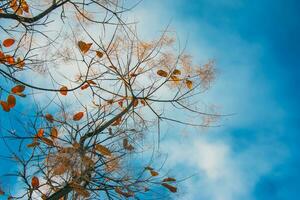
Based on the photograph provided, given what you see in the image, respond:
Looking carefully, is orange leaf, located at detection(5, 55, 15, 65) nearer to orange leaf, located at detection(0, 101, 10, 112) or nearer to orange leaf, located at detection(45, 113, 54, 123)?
orange leaf, located at detection(0, 101, 10, 112)

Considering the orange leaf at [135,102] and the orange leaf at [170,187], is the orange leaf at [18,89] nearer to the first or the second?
the orange leaf at [135,102]

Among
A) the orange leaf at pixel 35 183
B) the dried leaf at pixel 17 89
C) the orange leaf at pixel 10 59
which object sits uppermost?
the orange leaf at pixel 10 59

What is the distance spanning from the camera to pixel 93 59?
19.1 feet

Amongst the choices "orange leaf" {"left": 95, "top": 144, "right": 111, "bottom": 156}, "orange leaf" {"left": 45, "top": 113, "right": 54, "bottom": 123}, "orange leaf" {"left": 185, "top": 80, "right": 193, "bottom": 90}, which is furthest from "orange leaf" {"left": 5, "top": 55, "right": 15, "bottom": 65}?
"orange leaf" {"left": 185, "top": 80, "right": 193, "bottom": 90}

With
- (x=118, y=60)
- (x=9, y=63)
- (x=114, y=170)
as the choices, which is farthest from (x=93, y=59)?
(x=114, y=170)

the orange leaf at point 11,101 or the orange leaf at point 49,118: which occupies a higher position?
the orange leaf at point 49,118

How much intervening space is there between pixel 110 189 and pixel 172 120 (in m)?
1.19

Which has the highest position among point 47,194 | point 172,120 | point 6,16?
point 6,16

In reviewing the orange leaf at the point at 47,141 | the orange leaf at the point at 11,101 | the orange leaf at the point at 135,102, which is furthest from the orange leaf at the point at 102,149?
the orange leaf at the point at 11,101

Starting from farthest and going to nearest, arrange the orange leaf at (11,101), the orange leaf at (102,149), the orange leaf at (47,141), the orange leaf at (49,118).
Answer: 1. the orange leaf at (49,118)
2. the orange leaf at (47,141)
3. the orange leaf at (102,149)
4. the orange leaf at (11,101)

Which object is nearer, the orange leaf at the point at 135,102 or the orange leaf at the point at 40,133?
the orange leaf at the point at 40,133

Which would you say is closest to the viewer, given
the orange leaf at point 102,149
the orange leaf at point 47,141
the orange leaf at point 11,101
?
the orange leaf at point 11,101

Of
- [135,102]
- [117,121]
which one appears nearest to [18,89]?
[117,121]

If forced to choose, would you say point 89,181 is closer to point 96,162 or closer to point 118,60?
point 96,162
